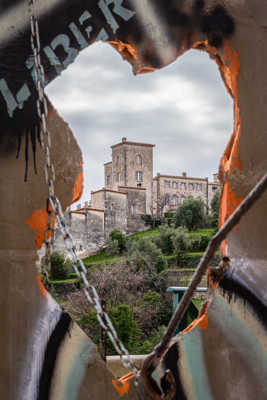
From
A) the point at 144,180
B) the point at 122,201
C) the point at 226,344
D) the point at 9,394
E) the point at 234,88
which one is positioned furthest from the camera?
the point at 144,180

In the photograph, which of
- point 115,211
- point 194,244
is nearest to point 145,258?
point 194,244

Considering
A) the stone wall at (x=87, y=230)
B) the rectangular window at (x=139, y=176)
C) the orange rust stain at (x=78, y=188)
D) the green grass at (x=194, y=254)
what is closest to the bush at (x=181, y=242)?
the green grass at (x=194, y=254)

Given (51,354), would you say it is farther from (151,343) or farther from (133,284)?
(133,284)

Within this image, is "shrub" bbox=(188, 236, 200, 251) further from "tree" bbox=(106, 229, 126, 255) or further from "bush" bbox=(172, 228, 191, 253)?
"tree" bbox=(106, 229, 126, 255)

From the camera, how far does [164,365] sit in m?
1.67

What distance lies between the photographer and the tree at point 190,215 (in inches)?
1024

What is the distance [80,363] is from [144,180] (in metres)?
28.7

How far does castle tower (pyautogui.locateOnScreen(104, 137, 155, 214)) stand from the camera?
29.4m

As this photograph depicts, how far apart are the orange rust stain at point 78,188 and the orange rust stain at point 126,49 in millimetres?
580

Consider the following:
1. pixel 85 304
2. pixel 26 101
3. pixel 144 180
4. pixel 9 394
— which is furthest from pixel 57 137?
pixel 144 180

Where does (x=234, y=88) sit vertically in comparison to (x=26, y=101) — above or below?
above

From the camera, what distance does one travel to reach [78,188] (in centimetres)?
181

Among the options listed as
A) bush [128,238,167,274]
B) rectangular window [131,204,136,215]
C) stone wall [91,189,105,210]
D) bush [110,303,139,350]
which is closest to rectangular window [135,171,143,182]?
rectangular window [131,204,136,215]

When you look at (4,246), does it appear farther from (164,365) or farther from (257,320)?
(257,320)
